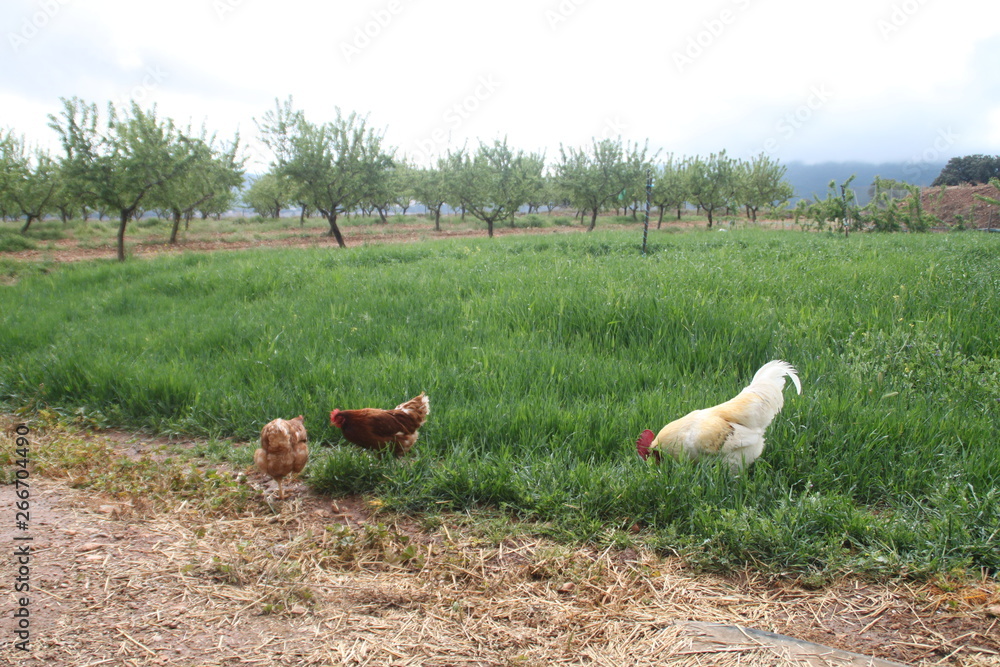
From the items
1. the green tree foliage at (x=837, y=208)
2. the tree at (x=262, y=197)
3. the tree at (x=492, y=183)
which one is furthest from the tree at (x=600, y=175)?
the tree at (x=262, y=197)

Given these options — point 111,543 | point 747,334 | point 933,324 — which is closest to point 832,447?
point 747,334

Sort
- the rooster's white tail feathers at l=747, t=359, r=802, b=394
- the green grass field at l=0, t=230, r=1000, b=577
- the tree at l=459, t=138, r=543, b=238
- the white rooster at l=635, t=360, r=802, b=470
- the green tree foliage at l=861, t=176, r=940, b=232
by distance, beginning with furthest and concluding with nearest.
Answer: the tree at l=459, t=138, r=543, b=238
the green tree foliage at l=861, t=176, r=940, b=232
the rooster's white tail feathers at l=747, t=359, r=802, b=394
the white rooster at l=635, t=360, r=802, b=470
the green grass field at l=0, t=230, r=1000, b=577

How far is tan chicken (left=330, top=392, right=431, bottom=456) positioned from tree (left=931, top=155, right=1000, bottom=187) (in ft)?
164

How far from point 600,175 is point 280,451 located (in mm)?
31211

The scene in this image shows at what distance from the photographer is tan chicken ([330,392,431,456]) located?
3.29 meters

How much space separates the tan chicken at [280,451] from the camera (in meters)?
3.06

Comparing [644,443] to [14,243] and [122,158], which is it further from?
[14,243]

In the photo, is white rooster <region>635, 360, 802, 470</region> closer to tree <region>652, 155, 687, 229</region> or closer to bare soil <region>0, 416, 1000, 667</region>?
bare soil <region>0, 416, 1000, 667</region>

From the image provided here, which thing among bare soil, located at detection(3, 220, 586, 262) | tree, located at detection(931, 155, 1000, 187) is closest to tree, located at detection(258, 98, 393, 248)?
bare soil, located at detection(3, 220, 586, 262)

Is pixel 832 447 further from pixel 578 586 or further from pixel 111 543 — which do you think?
pixel 111 543

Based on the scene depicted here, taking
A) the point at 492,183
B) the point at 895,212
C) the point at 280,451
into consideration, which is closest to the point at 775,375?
the point at 280,451

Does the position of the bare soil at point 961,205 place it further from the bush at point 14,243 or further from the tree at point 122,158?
the bush at point 14,243

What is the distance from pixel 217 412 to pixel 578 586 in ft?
11.2

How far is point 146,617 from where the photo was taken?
2.15 m
